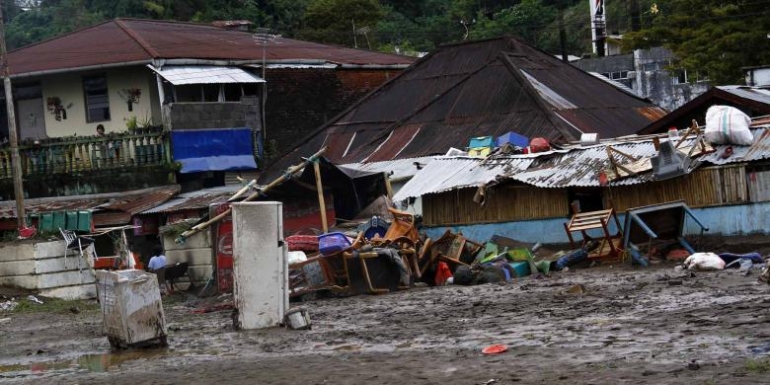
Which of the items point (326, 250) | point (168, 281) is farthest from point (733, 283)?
point (168, 281)

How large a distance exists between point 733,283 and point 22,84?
27335 mm

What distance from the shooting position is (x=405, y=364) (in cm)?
1105

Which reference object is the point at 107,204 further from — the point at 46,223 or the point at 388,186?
the point at 388,186

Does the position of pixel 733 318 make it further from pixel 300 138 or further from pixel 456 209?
pixel 300 138

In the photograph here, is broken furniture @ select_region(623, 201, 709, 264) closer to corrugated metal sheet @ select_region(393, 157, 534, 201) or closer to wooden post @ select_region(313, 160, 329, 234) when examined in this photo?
corrugated metal sheet @ select_region(393, 157, 534, 201)

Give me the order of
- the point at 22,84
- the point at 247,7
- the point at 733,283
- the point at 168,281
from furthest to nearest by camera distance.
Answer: the point at 247,7 → the point at 22,84 → the point at 168,281 → the point at 733,283

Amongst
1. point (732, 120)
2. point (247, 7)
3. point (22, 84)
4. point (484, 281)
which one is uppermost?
point (247, 7)

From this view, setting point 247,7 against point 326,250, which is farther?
point 247,7

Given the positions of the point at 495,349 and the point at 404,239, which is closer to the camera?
the point at 495,349

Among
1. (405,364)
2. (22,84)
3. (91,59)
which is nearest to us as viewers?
(405,364)

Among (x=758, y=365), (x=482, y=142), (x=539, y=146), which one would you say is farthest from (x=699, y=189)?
(x=758, y=365)

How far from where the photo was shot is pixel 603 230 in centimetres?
2192

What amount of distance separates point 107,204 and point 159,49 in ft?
18.7

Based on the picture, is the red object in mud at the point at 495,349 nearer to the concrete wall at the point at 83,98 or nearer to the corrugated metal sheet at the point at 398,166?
the corrugated metal sheet at the point at 398,166
